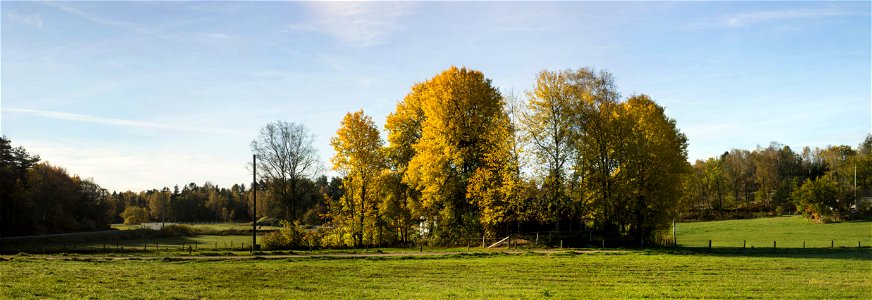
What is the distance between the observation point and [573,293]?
824 inches

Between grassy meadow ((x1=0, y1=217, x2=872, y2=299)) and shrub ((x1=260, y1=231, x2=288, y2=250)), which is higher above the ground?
grassy meadow ((x1=0, y1=217, x2=872, y2=299))

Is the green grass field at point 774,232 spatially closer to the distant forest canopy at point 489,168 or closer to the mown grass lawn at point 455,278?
the distant forest canopy at point 489,168

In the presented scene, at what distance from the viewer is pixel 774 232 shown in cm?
8000

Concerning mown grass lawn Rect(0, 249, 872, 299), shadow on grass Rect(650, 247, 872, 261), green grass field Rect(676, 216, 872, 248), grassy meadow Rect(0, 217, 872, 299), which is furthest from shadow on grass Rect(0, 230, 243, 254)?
green grass field Rect(676, 216, 872, 248)

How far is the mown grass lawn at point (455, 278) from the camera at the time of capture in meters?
21.3

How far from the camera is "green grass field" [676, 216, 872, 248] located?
66106mm

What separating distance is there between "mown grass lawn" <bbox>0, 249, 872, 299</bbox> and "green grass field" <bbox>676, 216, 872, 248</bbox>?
32203 mm

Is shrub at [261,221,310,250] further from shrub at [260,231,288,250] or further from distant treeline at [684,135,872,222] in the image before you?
distant treeline at [684,135,872,222]

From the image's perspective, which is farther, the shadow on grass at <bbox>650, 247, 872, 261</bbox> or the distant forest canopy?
the distant forest canopy

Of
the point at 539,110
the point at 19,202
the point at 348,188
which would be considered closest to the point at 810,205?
the point at 539,110

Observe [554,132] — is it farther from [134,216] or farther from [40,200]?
[134,216]

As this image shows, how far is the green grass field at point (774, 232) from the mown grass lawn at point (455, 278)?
1268 inches

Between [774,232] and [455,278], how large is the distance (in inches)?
2748

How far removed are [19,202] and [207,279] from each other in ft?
223
